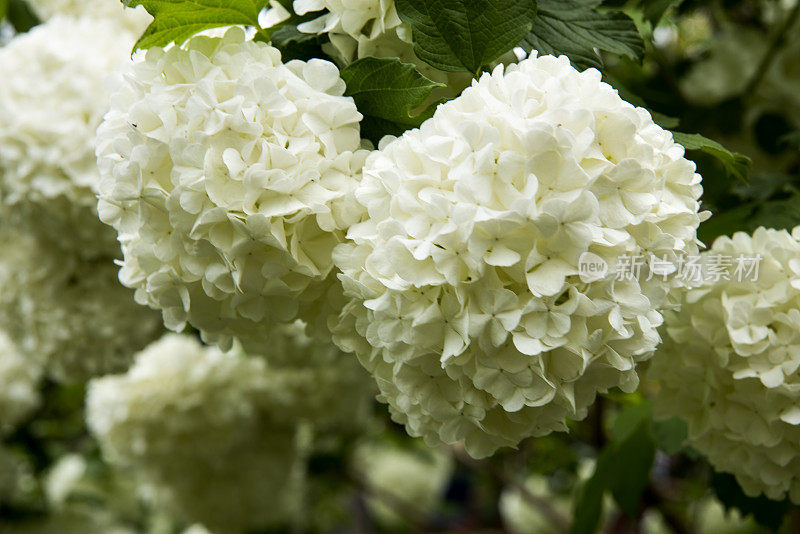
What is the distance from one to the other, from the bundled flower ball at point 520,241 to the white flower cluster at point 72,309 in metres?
0.74

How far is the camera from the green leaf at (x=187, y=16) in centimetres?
75

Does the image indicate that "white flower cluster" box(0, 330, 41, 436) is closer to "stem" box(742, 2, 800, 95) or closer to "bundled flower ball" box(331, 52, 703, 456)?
"bundled flower ball" box(331, 52, 703, 456)

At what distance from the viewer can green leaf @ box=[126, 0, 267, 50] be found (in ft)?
2.48

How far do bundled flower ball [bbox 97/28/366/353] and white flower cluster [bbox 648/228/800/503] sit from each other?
15.5 inches

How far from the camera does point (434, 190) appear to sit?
2.08 feet

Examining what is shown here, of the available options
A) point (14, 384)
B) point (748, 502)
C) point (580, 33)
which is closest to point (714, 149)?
point (580, 33)

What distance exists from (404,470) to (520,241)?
2695 millimetres

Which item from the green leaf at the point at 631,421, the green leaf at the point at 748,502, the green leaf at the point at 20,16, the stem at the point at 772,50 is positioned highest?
the green leaf at the point at 20,16

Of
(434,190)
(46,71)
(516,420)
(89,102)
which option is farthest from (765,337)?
(46,71)

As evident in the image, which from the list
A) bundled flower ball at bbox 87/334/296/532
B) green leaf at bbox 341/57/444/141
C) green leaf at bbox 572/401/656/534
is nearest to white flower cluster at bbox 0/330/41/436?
bundled flower ball at bbox 87/334/296/532

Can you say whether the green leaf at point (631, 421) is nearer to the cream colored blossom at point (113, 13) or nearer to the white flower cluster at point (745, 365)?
the white flower cluster at point (745, 365)

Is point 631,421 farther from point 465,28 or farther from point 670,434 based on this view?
point 465,28

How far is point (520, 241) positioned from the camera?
2.02 ft
